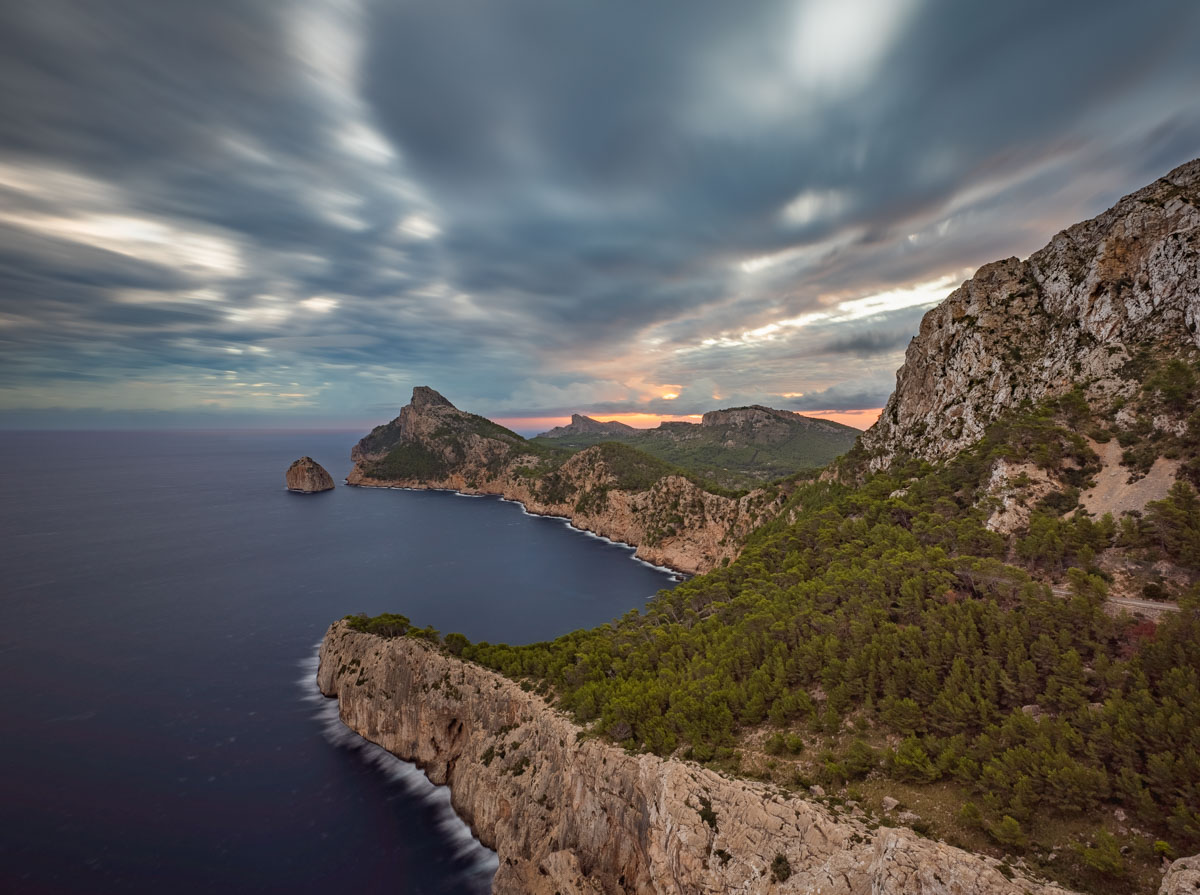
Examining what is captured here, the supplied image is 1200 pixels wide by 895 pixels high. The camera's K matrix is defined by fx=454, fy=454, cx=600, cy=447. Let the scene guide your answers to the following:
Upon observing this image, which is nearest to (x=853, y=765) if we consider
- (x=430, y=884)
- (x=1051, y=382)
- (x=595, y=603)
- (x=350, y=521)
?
(x=430, y=884)

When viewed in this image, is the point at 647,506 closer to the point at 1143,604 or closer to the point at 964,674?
the point at 1143,604

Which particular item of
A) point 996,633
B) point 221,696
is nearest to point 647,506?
point 221,696

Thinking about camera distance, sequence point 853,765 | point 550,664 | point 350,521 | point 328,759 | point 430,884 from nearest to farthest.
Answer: point 853,765 < point 430,884 < point 550,664 < point 328,759 < point 350,521

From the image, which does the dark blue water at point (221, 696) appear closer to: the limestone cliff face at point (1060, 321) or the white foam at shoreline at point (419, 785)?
the white foam at shoreline at point (419, 785)

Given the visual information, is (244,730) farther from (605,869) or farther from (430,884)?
(605,869)

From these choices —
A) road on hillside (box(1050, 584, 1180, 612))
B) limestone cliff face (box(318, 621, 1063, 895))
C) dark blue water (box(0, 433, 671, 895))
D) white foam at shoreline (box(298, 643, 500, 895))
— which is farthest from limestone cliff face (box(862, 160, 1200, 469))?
white foam at shoreline (box(298, 643, 500, 895))

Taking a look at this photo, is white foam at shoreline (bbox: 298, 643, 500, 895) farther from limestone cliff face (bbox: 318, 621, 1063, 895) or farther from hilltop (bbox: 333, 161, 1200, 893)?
hilltop (bbox: 333, 161, 1200, 893)
